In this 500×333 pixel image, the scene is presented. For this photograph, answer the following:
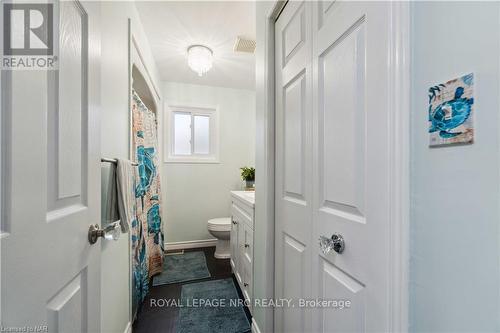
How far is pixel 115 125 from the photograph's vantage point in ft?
4.14

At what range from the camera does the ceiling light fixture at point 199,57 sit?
2.16 metres

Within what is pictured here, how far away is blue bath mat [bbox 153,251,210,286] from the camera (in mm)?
2215

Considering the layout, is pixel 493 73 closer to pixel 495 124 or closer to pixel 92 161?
pixel 495 124

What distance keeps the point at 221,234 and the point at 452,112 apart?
2.51m

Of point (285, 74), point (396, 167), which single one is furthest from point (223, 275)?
point (396, 167)

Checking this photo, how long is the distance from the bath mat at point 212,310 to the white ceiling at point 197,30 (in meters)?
2.33

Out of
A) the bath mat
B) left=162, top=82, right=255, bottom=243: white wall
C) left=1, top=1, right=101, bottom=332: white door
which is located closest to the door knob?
left=1, top=1, right=101, bottom=332: white door

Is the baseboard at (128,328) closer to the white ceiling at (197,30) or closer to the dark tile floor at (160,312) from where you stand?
the dark tile floor at (160,312)

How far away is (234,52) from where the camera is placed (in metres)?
2.25

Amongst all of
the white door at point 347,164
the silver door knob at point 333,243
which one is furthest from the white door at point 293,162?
the silver door knob at point 333,243

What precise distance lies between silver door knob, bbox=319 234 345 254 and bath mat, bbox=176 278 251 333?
124cm

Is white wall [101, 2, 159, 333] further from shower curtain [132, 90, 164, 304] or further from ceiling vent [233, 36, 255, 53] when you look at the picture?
ceiling vent [233, 36, 255, 53]

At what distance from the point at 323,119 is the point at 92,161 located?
2.75ft

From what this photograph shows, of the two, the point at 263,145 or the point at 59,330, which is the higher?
the point at 263,145
